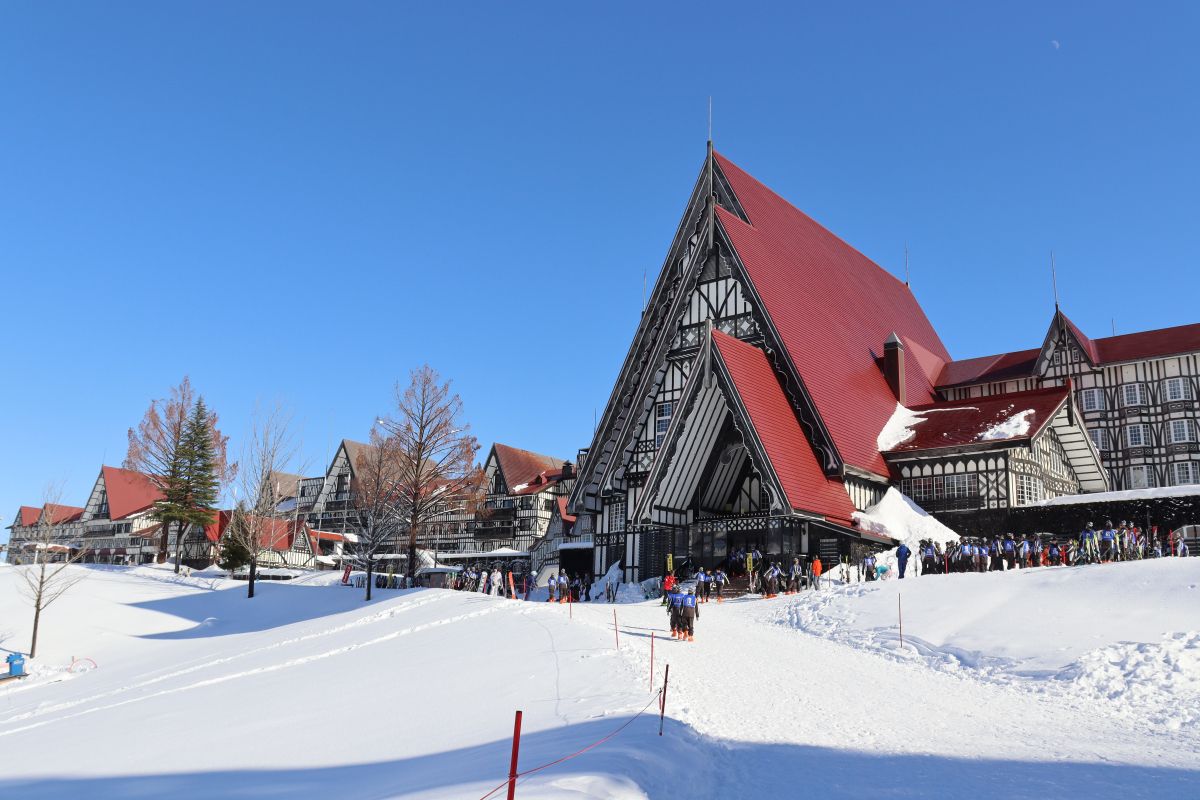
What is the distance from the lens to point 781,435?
3177 cm

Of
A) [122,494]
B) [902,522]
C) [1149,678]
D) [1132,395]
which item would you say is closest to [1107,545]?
[902,522]

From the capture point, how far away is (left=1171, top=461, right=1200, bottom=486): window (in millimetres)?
41781

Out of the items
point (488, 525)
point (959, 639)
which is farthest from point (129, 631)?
point (488, 525)

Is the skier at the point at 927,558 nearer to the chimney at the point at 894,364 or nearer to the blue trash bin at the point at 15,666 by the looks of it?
the chimney at the point at 894,364

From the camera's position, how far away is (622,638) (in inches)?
716

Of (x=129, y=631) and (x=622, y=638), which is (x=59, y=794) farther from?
(x=129, y=631)

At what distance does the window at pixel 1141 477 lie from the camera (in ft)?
140

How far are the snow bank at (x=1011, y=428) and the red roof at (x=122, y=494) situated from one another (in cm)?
6652

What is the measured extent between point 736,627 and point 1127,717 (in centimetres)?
952

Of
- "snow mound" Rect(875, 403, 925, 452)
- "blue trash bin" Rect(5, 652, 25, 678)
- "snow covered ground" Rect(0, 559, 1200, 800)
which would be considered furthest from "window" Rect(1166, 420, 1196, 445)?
"blue trash bin" Rect(5, 652, 25, 678)

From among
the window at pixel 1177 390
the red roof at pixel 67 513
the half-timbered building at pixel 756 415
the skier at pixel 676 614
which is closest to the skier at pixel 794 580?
the half-timbered building at pixel 756 415

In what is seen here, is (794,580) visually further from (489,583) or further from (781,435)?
(489,583)

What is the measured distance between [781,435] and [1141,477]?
2171 cm

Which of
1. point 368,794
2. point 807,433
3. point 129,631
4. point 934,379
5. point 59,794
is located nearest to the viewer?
point 368,794
